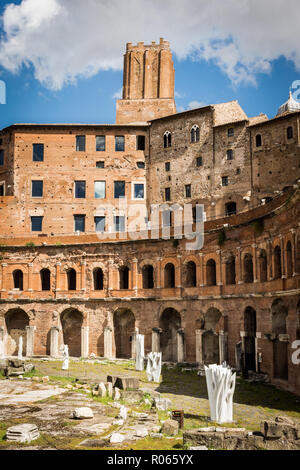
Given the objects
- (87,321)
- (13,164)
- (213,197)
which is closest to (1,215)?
(13,164)

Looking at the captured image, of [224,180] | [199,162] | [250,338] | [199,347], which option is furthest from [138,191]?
[250,338]

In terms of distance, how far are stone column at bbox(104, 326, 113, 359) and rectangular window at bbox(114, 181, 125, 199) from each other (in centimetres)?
1233

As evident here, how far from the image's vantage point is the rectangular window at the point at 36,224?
134 feet

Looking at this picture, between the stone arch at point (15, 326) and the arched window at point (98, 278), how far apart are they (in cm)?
551

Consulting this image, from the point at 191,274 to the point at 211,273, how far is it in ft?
5.66

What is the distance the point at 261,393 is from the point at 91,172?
25853 mm

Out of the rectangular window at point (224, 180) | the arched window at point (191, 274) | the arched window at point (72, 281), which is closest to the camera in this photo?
the arched window at point (191, 274)

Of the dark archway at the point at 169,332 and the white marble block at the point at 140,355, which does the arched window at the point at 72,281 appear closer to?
the dark archway at the point at 169,332

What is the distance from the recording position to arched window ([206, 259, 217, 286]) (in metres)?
30.1

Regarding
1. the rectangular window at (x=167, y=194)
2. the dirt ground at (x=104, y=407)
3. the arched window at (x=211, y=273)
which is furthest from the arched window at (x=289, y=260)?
the rectangular window at (x=167, y=194)

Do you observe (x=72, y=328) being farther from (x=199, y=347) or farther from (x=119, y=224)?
(x=199, y=347)

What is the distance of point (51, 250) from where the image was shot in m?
36.2

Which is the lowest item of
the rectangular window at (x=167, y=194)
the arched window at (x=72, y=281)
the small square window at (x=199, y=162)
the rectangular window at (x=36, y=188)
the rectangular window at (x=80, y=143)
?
the arched window at (x=72, y=281)
